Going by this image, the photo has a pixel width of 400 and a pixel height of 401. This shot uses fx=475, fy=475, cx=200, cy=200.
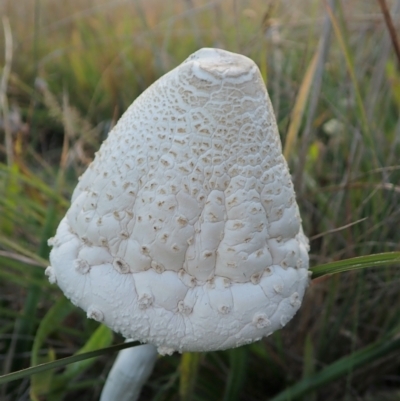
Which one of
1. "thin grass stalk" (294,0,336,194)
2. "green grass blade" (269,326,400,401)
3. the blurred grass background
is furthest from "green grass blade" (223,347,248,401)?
"thin grass stalk" (294,0,336,194)

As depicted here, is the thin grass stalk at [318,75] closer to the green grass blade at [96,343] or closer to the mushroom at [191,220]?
the mushroom at [191,220]

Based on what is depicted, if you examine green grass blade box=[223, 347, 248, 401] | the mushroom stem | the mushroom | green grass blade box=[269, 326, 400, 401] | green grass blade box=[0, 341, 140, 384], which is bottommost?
green grass blade box=[269, 326, 400, 401]

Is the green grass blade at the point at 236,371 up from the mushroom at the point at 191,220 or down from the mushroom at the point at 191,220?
down

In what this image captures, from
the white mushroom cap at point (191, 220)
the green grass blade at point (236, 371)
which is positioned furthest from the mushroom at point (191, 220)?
the green grass blade at point (236, 371)

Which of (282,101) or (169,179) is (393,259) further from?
(282,101)

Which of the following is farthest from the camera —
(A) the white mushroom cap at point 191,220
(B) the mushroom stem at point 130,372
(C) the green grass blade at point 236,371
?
(C) the green grass blade at point 236,371

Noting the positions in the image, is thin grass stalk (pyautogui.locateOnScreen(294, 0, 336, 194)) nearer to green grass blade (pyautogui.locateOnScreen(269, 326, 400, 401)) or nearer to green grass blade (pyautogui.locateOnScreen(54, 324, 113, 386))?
green grass blade (pyautogui.locateOnScreen(269, 326, 400, 401))
